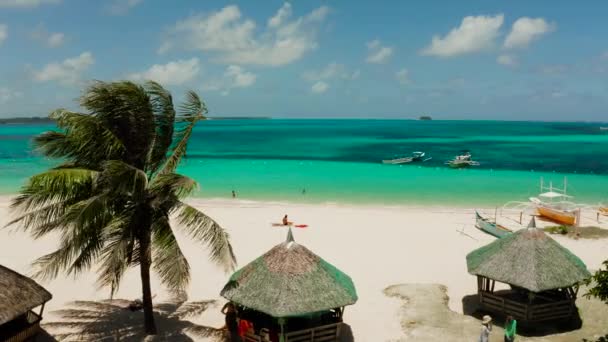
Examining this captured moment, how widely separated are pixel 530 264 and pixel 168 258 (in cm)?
858

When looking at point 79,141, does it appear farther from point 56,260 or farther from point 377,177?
point 377,177

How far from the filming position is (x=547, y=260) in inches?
453

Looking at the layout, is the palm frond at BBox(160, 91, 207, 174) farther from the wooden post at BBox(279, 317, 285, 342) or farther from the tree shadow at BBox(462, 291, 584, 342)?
the tree shadow at BBox(462, 291, 584, 342)

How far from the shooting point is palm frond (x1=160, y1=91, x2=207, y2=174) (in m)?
9.53

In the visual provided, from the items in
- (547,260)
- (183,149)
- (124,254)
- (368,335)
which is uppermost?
(183,149)

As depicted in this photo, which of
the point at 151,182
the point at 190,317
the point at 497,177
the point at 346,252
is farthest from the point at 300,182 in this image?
the point at 151,182

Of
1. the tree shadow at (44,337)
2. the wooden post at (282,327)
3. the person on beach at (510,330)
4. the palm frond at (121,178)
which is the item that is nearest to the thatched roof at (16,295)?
the tree shadow at (44,337)

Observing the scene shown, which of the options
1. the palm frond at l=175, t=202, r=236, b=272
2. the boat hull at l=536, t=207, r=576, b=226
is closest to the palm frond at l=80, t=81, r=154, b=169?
the palm frond at l=175, t=202, r=236, b=272

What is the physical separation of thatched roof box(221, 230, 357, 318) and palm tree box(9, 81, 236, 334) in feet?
4.54

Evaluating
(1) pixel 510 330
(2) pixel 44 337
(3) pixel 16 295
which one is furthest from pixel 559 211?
(3) pixel 16 295

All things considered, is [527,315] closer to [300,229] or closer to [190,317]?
[190,317]

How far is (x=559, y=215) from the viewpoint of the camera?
74.5ft

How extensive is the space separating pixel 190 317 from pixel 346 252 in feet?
25.2

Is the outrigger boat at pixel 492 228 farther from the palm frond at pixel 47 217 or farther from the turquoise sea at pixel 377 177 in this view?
the palm frond at pixel 47 217
